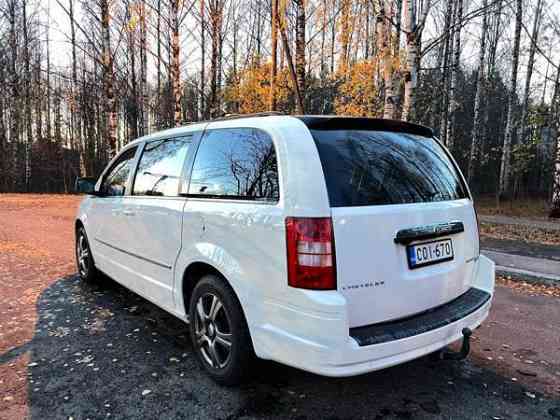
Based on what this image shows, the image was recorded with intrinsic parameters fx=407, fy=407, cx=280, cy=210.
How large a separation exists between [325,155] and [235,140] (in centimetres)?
76

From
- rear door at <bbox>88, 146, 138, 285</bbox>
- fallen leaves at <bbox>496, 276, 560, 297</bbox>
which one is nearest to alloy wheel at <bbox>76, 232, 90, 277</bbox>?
rear door at <bbox>88, 146, 138, 285</bbox>

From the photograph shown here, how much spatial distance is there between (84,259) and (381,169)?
13.8 ft

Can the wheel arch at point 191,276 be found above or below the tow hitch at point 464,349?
above

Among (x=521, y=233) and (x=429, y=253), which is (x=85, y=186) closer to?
(x=429, y=253)

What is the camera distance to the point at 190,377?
2.88 metres

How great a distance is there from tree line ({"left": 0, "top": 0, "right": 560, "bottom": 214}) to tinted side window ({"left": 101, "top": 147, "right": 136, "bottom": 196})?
8620 millimetres

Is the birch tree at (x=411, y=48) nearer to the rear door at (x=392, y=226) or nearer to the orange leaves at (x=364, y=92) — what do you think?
the orange leaves at (x=364, y=92)

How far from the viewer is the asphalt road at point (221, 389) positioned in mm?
2457

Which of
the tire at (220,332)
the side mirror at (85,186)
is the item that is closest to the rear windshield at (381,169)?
the tire at (220,332)

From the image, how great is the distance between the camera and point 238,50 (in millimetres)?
28266

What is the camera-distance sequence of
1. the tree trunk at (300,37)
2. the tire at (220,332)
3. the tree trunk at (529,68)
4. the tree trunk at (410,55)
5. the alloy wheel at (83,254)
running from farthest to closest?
1. the tree trunk at (529,68)
2. the tree trunk at (300,37)
3. the tree trunk at (410,55)
4. the alloy wheel at (83,254)
5. the tire at (220,332)

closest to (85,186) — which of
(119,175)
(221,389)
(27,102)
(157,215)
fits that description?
(119,175)

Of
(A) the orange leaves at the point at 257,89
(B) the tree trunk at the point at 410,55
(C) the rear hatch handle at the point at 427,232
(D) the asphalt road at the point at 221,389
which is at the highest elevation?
(A) the orange leaves at the point at 257,89

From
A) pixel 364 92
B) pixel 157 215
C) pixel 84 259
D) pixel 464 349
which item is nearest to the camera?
pixel 464 349
